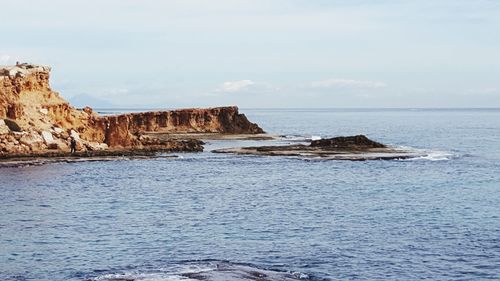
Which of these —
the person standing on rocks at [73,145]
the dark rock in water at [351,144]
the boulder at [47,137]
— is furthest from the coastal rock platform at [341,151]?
the boulder at [47,137]

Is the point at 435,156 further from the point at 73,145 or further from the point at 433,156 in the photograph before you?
the point at 73,145

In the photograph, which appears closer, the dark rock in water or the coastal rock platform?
the coastal rock platform

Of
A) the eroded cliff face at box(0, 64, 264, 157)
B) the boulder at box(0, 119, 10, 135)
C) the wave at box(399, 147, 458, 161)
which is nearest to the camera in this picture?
the boulder at box(0, 119, 10, 135)

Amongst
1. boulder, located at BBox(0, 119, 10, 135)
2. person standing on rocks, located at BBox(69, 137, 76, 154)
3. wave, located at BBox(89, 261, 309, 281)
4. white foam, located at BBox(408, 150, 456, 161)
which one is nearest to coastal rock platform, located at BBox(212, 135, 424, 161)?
white foam, located at BBox(408, 150, 456, 161)

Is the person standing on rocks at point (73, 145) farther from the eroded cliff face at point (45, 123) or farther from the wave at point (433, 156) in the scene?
the wave at point (433, 156)

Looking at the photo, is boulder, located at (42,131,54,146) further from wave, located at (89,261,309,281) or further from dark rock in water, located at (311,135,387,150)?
wave, located at (89,261,309,281)

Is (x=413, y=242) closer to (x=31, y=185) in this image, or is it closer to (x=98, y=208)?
(x=98, y=208)

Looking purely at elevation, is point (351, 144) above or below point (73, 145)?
below

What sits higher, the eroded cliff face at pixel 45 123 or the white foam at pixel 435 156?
the eroded cliff face at pixel 45 123

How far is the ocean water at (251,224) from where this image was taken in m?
33.2

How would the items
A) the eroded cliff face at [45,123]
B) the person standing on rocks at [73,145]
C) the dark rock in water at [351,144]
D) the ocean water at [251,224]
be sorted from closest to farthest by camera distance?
1. the ocean water at [251,224]
2. the eroded cliff face at [45,123]
3. the person standing on rocks at [73,145]
4. the dark rock in water at [351,144]

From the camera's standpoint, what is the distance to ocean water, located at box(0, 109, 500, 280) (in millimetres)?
33250

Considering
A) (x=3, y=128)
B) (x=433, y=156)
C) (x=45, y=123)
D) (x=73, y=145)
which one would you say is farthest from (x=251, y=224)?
(x=45, y=123)

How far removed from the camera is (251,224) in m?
44.2
